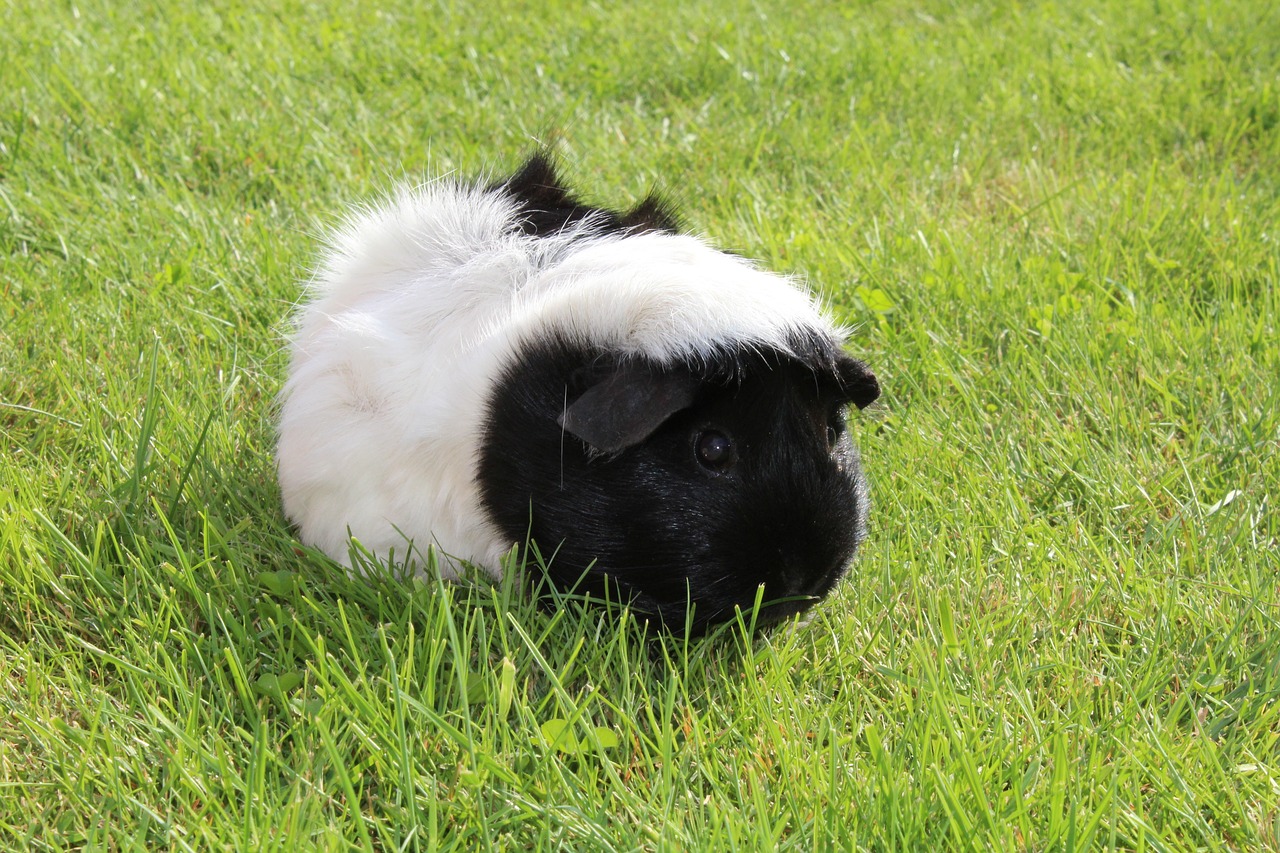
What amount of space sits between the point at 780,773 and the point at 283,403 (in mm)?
1419

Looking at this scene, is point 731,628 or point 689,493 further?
point 731,628

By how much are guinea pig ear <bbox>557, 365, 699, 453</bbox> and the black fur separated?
2.19 ft

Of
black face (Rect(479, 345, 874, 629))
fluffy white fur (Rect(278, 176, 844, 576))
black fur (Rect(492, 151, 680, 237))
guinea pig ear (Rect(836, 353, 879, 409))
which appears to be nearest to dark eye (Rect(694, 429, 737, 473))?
black face (Rect(479, 345, 874, 629))

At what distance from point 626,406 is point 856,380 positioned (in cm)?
52

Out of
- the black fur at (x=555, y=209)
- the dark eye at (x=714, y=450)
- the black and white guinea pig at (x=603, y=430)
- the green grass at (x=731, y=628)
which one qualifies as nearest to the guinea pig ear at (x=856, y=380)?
the black and white guinea pig at (x=603, y=430)

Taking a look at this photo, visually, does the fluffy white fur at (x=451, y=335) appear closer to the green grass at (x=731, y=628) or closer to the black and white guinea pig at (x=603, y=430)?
the black and white guinea pig at (x=603, y=430)

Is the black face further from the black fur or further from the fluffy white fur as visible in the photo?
the black fur

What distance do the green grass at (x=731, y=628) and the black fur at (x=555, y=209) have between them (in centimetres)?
77

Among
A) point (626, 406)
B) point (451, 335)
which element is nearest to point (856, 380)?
point (626, 406)

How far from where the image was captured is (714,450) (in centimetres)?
214

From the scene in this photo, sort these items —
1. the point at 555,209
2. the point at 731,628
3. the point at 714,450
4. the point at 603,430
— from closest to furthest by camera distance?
the point at 603,430 → the point at 714,450 → the point at 731,628 → the point at 555,209

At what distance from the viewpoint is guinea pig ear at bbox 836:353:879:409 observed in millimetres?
2281

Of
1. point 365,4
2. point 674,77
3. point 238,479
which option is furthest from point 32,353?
point 365,4

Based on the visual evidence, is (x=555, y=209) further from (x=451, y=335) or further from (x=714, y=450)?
(x=714, y=450)
